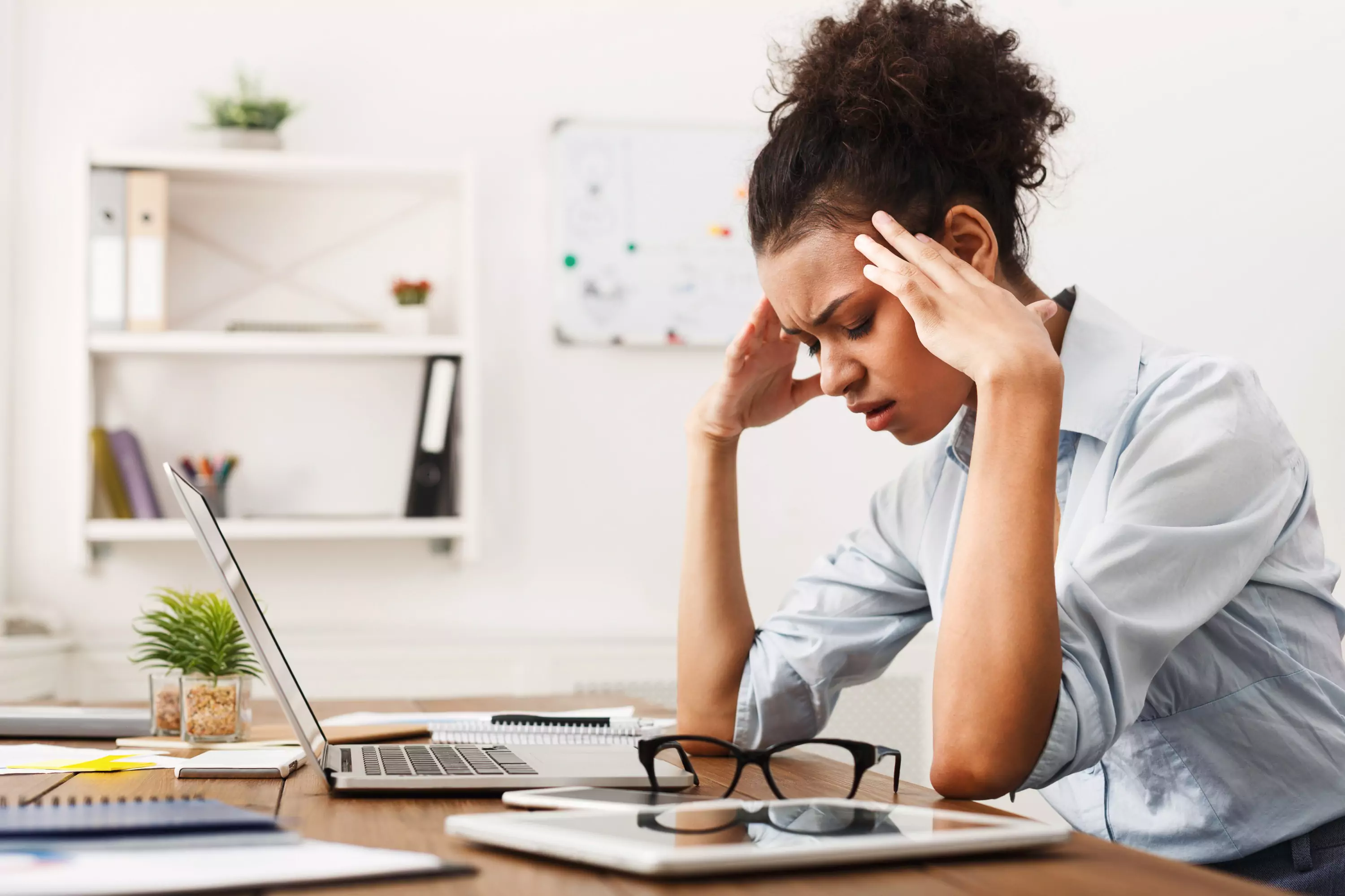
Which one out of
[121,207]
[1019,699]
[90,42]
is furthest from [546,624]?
[1019,699]

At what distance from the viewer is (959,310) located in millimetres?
949

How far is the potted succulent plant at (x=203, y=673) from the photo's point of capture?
3.76ft

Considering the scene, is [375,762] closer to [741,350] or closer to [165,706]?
[165,706]

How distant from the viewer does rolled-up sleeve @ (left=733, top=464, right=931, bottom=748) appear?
1217mm

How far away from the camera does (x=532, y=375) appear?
2.63 m

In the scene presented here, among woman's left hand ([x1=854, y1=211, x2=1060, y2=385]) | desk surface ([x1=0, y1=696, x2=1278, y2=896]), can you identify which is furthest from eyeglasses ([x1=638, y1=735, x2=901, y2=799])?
woman's left hand ([x1=854, y1=211, x2=1060, y2=385])

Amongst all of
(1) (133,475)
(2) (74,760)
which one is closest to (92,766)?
(2) (74,760)

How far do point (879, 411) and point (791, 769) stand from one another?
32cm

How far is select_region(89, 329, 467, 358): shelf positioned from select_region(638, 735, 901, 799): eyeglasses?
1.56 m

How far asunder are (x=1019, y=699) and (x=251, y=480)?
2.03m

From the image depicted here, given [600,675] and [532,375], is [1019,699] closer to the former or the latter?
[600,675]

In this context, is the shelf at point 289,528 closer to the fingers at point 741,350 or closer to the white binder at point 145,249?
the white binder at point 145,249

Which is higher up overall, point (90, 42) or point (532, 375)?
point (90, 42)

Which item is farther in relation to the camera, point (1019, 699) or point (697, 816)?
point (1019, 699)
